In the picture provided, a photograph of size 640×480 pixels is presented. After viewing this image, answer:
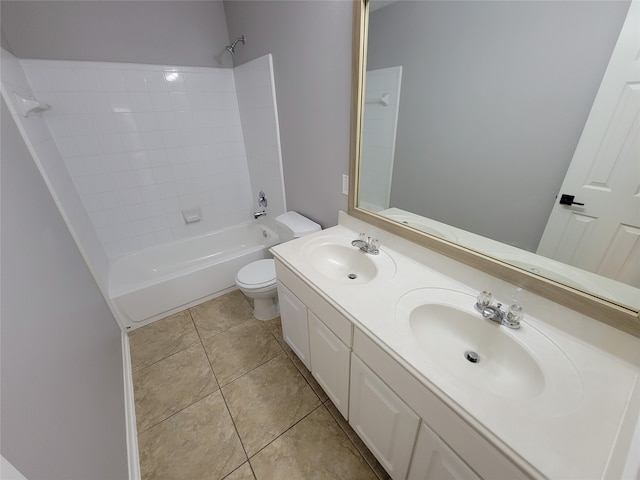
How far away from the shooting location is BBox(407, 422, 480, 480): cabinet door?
67cm

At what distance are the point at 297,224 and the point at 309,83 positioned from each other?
2.94 ft

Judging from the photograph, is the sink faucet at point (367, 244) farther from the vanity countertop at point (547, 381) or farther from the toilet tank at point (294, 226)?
the toilet tank at point (294, 226)

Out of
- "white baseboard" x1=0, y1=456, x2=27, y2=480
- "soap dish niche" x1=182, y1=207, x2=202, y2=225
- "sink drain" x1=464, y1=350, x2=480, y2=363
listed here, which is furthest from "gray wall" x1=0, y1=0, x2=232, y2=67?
"sink drain" x1=464, y1=350, x2=480, y2=363

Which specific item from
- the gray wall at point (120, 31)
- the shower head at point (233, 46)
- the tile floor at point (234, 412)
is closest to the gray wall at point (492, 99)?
the tile floor at point (234, 412)

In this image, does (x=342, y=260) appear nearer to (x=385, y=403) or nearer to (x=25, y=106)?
(x=385, y=403)

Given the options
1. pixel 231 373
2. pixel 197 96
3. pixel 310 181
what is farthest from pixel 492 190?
pixel 197 96

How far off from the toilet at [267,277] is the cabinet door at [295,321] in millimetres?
341

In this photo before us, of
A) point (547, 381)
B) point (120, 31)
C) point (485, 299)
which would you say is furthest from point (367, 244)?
point (120, 31)

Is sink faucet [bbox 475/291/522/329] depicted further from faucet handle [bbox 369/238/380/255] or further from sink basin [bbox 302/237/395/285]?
faucet handle [bbox 369/238/380/255]

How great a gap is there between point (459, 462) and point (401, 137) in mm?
1216

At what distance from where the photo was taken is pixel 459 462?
660 millimetres

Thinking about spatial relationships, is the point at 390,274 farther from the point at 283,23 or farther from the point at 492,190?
the point at 283,23

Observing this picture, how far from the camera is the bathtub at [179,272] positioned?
188 cm

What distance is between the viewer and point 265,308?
1959 mm
